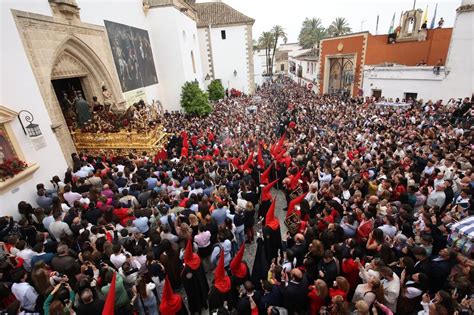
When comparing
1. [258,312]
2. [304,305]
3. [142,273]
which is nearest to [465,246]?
[304,305]

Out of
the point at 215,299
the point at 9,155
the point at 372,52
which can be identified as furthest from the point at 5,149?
the point at 372,52

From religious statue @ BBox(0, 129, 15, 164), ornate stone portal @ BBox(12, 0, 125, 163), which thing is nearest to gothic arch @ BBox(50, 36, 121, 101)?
ornate stone portal @ BBox(12, 0, 125, 163)

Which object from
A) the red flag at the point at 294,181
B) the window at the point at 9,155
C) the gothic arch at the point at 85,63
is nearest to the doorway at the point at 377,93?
the red flag at the point at 294,181

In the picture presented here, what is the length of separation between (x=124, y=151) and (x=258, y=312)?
9.05 metres

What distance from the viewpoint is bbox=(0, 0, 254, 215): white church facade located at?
7227 mm

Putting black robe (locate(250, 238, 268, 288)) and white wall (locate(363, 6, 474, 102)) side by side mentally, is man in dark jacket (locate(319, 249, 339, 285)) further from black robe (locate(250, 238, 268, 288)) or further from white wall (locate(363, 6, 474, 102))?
white wall (locate(363, 6, 474, 102))

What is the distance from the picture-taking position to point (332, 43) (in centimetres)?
2602

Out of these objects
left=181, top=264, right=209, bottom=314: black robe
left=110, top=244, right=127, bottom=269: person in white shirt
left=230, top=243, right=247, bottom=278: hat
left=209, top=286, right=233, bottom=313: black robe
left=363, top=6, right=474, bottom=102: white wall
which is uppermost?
left=363, top=6, right=474, bottom=102: white wall

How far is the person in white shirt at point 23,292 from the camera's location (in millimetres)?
3801

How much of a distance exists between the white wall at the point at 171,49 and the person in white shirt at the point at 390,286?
19.9 m

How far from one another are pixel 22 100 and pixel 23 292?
244 inches

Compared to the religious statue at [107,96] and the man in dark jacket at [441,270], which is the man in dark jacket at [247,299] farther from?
the religious statue at [107,96]

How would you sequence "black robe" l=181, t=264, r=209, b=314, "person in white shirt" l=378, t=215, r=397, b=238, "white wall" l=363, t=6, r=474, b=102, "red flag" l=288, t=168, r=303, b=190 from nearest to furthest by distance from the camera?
"black robe" l=181, t=264, r=209, b=314, "person in white shirt" l=378, t=215, r=397, b=238, "red flag" l=288, t=168, r=303, b=190, "white wall" l=363, t=6, r=474, b=102

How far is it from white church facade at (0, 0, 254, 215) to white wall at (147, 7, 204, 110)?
69 millimetres
